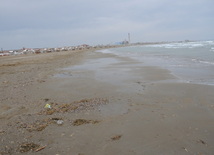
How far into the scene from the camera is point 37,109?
4.51 metres

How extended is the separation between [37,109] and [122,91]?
2.93 metres

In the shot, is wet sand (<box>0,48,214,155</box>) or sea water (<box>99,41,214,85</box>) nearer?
wet sand (<box>0,48,214,155</box>)

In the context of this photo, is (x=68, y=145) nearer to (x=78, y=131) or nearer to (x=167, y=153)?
(x=78, y=131)

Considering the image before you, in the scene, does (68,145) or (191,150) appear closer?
Result: (191,150)

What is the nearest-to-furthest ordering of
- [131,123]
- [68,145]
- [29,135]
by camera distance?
1. [68,145]
2. [29,135]
3. [131,123]

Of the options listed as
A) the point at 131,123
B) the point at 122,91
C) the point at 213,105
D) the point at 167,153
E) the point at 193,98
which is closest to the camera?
the point at 167,153

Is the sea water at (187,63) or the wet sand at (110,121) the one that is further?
the sea water at (187,63)

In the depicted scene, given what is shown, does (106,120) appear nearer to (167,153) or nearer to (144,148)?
(144,148)

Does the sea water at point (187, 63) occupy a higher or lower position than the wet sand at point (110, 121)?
higher

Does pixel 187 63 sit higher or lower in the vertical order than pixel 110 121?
higher

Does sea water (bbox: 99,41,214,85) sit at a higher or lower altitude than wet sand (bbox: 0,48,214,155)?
higher

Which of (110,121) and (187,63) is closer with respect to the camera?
(110,121)

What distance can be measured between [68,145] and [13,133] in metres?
1.28

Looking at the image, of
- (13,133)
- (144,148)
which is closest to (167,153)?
(144,148)
